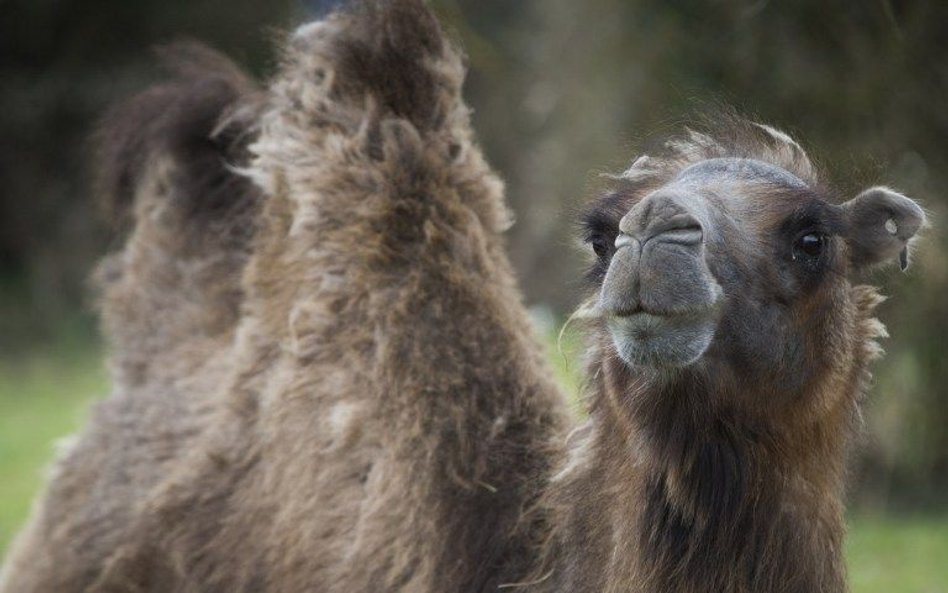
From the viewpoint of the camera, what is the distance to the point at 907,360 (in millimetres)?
8109

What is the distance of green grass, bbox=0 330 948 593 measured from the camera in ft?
23.8

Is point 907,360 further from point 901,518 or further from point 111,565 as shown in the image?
point 111,565

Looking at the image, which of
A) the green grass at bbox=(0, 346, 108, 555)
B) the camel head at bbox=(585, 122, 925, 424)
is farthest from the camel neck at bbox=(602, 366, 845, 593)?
the green grass at bbox=(0, 346, 108, 555)


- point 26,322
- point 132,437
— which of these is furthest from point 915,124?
point 26,322

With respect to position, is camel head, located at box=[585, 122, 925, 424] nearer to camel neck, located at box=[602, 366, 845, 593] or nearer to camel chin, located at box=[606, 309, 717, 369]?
camel chin, located at box=[606, 309, 717, 369]

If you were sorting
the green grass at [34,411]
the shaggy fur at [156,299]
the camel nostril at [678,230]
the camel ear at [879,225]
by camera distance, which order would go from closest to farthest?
the camel nostril at [678,230]
the camel ear at [879,225]
the shaggy fur at [156,299]
the green grass at [34,411]

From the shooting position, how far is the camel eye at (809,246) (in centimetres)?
354

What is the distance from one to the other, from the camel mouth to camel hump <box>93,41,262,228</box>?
2444 millimetres

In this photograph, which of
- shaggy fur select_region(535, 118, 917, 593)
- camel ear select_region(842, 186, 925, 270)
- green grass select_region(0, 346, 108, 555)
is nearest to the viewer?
shaggy fur select_region(535, 118, 917, 593)

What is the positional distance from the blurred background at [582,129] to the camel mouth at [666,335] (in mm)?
758

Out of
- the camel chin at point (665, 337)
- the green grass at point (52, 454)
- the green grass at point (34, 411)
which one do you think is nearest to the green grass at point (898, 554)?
the green grass at point (52, 454)

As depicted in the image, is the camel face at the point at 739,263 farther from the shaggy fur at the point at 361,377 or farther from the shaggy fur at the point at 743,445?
the shaggy fur at the point at 361,377

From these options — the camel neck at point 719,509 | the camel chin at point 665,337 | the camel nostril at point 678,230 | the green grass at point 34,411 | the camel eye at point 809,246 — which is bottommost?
the camel neck at point 719,509

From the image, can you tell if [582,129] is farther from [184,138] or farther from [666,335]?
[666,335]
